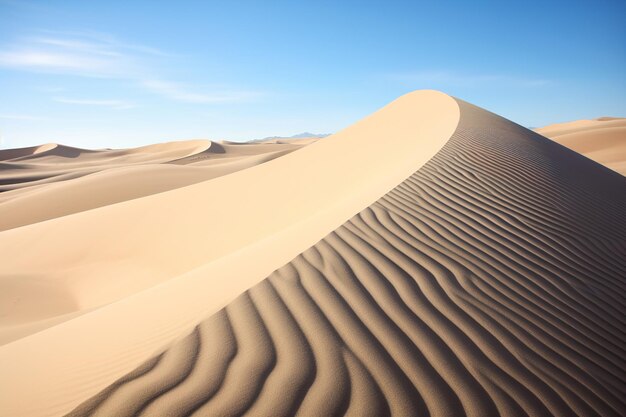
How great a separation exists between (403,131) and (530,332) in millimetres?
9109

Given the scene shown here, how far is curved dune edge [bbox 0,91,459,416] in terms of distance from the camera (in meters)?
2.37

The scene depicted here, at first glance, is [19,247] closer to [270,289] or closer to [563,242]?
[270,289]

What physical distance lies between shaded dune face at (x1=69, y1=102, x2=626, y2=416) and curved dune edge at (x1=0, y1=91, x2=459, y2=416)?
29 centimetres

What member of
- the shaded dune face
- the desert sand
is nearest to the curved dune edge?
the desert sand

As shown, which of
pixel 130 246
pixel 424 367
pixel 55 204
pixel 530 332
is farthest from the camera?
pixel 55 204

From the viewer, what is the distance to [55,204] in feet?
59.2

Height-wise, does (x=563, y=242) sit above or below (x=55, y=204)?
above

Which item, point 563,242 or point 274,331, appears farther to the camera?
point 563,242

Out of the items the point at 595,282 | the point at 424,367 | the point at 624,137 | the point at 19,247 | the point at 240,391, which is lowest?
the point at 624,137

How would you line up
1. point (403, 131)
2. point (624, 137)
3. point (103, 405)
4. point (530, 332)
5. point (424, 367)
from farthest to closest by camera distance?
1. point (624, 137)
2. point (403, 131)
3. point (530, 332)
4. point (424, 367)
5. point (103, 405)

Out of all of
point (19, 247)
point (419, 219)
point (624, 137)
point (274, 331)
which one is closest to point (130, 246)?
point (19, 247)

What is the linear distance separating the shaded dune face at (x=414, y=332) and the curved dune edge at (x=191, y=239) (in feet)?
0.95

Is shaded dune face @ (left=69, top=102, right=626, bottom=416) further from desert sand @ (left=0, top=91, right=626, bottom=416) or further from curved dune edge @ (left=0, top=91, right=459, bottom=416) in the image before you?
curved dune edge @ (left=0, top=91, right=459, bottom=416)

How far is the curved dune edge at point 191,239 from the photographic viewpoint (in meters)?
2.37
